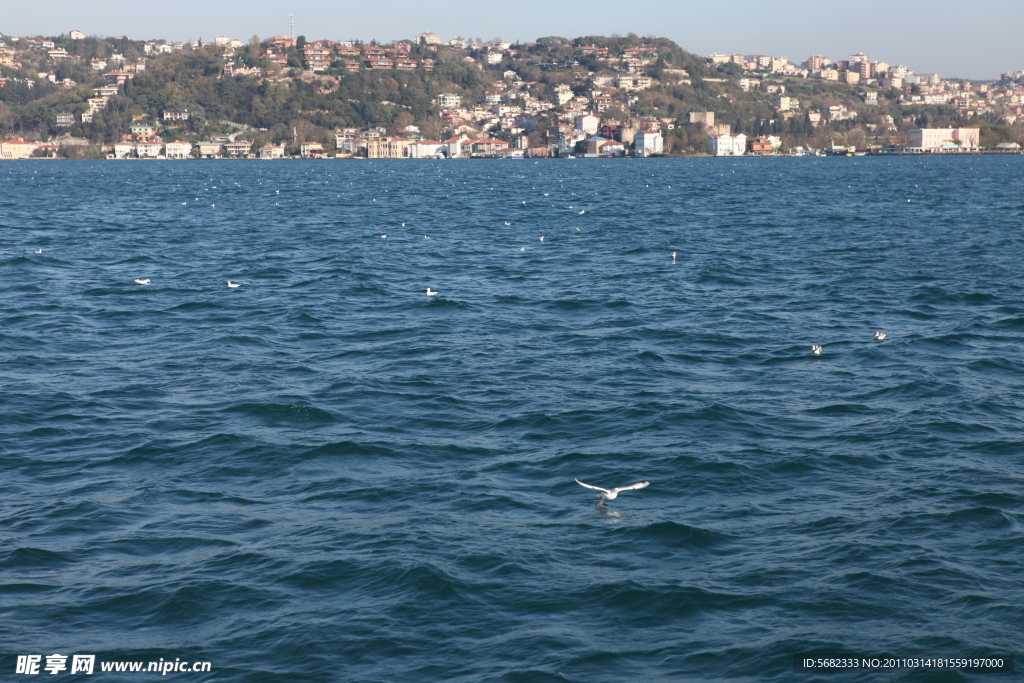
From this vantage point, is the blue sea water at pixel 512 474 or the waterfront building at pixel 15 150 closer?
the blue sea water at pixel 512 474

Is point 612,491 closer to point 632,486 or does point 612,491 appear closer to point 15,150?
point 632,486

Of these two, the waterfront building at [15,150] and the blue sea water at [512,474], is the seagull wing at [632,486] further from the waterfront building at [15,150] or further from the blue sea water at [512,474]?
the waterfront building at [15,150]

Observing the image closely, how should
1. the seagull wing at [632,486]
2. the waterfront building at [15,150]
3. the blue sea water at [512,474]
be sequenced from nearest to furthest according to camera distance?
1. the blue sea water at [512,474]
2. the seagull wing at [632,486]
3. the waterfront building at [15,150]

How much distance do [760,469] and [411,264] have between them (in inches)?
841

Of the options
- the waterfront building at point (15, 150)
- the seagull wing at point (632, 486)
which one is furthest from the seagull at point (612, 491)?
the waterfront building at point (15, 150)

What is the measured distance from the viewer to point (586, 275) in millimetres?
28281

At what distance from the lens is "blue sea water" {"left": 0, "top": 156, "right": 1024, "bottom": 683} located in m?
8.28

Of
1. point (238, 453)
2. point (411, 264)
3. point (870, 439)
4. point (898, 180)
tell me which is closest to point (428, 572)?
point (238, 453)

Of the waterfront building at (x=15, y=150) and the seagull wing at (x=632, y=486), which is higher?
the waterfront building at (x=15, y=150)

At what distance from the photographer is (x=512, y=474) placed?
1182 cm

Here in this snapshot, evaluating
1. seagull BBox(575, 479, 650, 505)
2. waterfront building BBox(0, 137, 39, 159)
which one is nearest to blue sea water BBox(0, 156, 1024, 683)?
seagull BBox(575, 479, 650, 505)

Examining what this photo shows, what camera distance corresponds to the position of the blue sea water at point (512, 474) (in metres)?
8.28

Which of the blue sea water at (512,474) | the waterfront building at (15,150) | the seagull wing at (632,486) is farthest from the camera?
the waterfront building at (15,150)

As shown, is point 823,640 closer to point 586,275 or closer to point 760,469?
point 760,469
